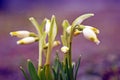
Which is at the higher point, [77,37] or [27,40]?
[27,40]

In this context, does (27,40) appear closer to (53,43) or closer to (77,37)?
(53,43)

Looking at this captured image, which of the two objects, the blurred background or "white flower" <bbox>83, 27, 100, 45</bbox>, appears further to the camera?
the blurred background

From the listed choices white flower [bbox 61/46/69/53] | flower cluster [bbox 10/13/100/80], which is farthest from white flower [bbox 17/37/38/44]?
white flower [bbox 61/46/69/53]

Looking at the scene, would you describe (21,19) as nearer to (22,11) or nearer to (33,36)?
(22,11)

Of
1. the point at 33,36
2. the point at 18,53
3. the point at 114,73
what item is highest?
the point at 33,36

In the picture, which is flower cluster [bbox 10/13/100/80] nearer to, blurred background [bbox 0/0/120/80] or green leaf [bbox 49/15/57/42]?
green leaf [bbox 49/15/57/42]

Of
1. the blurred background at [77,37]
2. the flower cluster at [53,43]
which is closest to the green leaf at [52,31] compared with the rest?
the flower cluster at [53,43]

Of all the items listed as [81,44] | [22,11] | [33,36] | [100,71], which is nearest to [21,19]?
[22,11]

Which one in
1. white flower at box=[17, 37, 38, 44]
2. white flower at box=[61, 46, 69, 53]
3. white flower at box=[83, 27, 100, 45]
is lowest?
white flower at box=[61, 46, 69, 53]

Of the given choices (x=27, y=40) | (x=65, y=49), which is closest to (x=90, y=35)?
(x=65, y=49)
